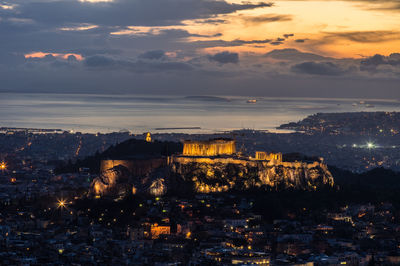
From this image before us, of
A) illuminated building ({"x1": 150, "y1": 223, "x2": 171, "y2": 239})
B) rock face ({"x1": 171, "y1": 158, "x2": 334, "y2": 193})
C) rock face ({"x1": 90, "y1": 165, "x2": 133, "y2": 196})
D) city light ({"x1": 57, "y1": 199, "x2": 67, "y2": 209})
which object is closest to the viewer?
illuminated building ({"x1": 150, "y1": 223, "x2": 171, "y2": 239})

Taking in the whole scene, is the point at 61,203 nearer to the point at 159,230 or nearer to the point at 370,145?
the point at 159,230

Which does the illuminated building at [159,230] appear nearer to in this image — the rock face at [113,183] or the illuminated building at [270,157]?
the rock face at [113,183]

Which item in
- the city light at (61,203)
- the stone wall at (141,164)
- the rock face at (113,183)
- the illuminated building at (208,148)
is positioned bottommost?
the city light at (61,203)

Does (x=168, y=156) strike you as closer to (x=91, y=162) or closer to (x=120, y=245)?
(x=91, y=162)

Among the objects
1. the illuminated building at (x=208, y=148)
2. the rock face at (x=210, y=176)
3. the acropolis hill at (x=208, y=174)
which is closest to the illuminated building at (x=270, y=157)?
the acropolis hill at (x=208, y=174)

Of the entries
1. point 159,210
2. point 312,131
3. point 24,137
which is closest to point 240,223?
point 159,210

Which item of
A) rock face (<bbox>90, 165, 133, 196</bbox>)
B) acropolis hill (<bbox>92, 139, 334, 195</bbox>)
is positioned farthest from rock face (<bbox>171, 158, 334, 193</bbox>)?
rock face (<bbox>90, 165, 133, 196</bbox>)

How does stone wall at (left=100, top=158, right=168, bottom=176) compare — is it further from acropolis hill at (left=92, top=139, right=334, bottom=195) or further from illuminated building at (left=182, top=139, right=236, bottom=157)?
illuminated building at (left=182, top=139, right=236, bottom=157)

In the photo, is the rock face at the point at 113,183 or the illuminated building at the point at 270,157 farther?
the illuminated building at the point at 270,157
